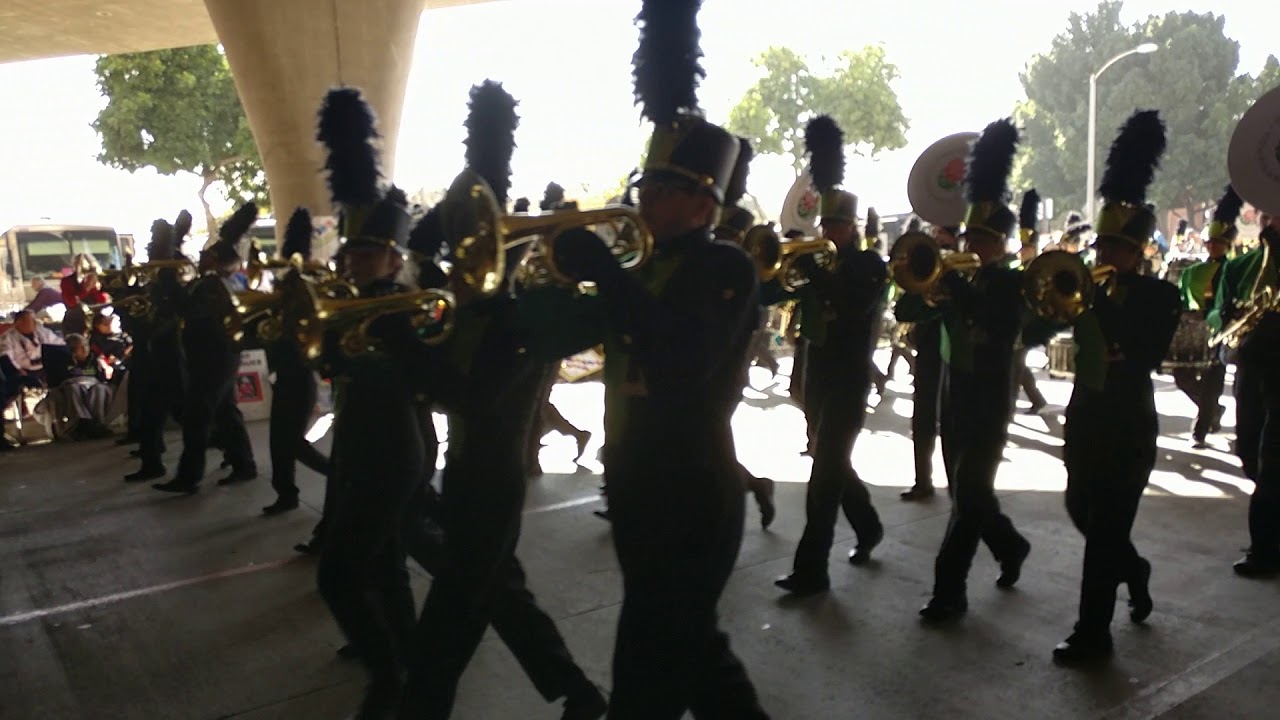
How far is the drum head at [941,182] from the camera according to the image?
5.83 m

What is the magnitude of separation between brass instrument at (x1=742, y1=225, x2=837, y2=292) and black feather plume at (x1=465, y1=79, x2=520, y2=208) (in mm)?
1589

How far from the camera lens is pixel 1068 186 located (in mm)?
35500

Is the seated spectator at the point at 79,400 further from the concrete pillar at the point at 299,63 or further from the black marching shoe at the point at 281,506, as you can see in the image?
the black marching shoe at the point at 281,506

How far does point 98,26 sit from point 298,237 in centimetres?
1312

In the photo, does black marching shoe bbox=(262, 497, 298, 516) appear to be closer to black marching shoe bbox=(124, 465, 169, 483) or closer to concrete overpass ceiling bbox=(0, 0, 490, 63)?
black marching shoe bbox=(124, 465, 169, 483)

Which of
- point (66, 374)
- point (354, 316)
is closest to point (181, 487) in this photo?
point (66, 374)

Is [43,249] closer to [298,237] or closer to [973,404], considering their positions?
[298,237]

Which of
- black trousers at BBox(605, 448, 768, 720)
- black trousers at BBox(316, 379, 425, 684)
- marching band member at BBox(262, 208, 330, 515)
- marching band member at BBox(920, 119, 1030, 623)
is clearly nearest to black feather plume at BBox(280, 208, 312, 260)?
marching band member at BBox(262, 208, 330, 515)

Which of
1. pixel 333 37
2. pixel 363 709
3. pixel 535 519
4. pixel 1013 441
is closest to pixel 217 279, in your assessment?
pixel 535 519

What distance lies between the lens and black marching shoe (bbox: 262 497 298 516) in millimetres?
7023

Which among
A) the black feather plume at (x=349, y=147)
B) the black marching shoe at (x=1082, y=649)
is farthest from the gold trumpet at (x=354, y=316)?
the black marching shoe at (x=1082, y=649)

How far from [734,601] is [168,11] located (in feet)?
51.2

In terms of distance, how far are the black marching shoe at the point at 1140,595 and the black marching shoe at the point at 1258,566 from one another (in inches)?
39.4

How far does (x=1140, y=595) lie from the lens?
14.4 feet
